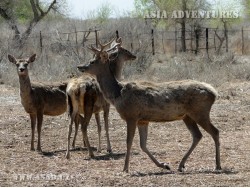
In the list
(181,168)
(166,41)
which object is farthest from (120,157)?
(166,41)

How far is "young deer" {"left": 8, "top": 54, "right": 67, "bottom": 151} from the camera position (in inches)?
553

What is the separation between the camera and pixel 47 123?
17203mm

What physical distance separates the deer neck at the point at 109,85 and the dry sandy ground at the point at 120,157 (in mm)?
1288

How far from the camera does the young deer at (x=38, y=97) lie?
1405cm

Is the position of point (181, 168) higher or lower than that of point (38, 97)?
lower

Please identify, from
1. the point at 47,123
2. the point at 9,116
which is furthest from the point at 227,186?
the point at 9,116

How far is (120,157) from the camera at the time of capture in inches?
508

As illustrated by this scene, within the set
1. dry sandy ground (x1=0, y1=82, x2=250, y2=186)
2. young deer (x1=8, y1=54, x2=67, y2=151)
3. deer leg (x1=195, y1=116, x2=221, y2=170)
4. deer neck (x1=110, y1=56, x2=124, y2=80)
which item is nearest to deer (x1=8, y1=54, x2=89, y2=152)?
young deer (x1=8, y1=54, x2=67, y2=151)

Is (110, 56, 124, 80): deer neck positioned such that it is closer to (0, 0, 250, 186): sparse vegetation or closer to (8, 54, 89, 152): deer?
(8, 54, 89, 152): deer

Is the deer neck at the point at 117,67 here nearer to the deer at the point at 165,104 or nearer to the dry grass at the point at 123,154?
the dry grass at the point at 123,154

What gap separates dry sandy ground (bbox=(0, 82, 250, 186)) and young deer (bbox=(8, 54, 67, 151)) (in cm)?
71

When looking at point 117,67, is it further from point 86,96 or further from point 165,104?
point 165,104

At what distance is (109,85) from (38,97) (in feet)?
10.3

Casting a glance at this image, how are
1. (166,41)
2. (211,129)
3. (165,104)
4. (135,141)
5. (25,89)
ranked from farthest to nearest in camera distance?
(166,41) < (135,141) < (25,89) < (211,129) < (165,104)
